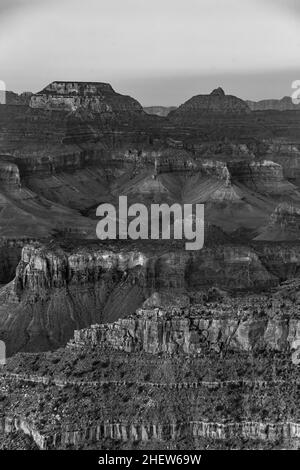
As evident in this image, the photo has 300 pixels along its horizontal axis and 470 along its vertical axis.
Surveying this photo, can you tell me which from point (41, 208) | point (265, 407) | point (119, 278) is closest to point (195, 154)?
point (41, 208)

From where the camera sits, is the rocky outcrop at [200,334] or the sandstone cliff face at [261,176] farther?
the sandstone cliff face at [261,176]

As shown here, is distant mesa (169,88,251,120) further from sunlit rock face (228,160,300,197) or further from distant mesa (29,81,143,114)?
sunlit rock face (228,160,300,197)

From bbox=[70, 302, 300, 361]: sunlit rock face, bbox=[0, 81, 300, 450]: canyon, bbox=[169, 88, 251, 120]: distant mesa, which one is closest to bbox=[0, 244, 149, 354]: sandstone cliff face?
bbox=[0, 81, 300, 450]: canyon

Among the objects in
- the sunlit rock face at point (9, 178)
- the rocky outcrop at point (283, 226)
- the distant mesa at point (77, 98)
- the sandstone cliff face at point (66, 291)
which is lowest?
the sandstone cliff face at point (66, 291)

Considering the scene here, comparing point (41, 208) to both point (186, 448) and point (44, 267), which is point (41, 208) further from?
point (186, 448)

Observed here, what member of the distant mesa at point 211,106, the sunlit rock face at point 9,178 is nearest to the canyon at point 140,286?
the sunlit rock face at point 9,178

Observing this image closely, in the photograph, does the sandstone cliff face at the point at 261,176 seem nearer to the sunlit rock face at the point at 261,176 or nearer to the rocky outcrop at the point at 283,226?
the sunlit rock face at the point at 261,176
